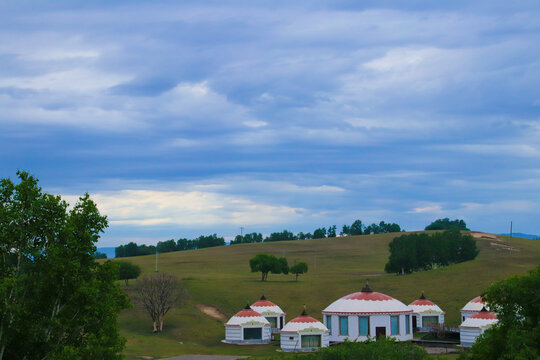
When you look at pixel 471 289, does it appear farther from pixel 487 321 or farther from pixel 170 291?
pixel 170 291

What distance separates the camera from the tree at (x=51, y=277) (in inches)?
829

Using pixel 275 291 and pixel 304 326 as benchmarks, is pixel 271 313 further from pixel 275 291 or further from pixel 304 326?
pixel 275 291

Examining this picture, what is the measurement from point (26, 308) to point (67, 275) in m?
1.66

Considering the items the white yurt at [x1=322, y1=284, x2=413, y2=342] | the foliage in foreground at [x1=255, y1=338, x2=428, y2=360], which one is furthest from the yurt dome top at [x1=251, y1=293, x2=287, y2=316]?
the foliage in foreground at [x1=255, y1=338, x2=428, y2=360]

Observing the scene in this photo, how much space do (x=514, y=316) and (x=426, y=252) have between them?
9244cm

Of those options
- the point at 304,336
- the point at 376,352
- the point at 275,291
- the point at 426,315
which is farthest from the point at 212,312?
the point at 376,352

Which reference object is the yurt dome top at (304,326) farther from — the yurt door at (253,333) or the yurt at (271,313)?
the yurt at (271,313)

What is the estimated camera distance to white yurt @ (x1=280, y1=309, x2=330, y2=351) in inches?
2325

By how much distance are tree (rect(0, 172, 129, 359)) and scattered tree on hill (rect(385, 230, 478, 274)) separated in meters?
92.4

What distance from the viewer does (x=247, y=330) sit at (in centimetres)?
6544

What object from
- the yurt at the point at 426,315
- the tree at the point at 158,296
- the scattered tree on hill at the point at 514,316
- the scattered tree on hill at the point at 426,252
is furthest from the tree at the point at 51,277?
the scattered tree on hill at the point at 426,252

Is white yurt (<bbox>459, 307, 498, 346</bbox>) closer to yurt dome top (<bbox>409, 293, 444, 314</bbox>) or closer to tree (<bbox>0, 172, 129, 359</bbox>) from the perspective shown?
yurt dome top (<bbox>409, 293, 444, 314</bbox>)

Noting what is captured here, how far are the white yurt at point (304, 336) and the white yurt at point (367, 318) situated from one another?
2.59 metres

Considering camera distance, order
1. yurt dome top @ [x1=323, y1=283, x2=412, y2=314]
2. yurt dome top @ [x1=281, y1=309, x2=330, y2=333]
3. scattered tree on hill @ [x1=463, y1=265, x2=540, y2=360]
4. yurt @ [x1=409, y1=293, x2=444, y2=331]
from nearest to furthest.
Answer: scattered tree on hill @ [x1=463, y1=265, x2=540, y2=360] → yurt dome top @ [x1=281, y1=309, x2=330, y2=333] → yurt dome top @ [x1=323, y1=283, x2=412, y2=314] → yurt @ [x1=409, y1=293, x2=444, y2=331]
